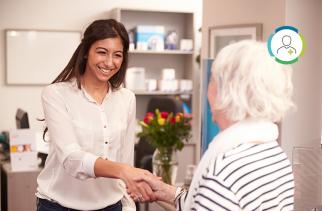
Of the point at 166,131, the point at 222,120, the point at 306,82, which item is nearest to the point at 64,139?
the point at 222,120

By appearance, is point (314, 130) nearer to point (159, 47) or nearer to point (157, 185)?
point (157, 185)

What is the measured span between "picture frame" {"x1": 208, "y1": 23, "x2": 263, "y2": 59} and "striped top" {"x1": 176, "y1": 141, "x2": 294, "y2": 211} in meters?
1.83

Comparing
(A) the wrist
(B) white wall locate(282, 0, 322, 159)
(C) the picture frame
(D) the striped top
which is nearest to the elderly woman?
(D) the striped top

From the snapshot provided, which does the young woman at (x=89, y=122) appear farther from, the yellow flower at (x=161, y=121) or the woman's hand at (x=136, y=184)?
the yellow flower at (x=161, y=121)

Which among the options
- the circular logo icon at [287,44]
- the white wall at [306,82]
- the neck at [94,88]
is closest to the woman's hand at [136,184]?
the neck at [94,88]

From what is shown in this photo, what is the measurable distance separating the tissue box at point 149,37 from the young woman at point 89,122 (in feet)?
12.4

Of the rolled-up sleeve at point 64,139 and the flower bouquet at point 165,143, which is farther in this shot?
the flower bouquet at point 165,143

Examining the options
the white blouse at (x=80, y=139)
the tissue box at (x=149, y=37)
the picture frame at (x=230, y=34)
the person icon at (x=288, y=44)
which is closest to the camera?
the white blouse at (x=80, y=139)

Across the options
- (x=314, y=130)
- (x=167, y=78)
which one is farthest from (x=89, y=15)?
(x=314, y=130)

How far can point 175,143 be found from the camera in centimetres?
341

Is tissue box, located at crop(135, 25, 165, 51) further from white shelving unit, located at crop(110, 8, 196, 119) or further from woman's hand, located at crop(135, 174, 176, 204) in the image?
woman's hand, located at crop(135, 174, 176, 204)

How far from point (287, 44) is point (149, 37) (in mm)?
3863

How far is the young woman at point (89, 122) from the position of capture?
7.14 ft

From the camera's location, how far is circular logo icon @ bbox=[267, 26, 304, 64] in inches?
91.4
